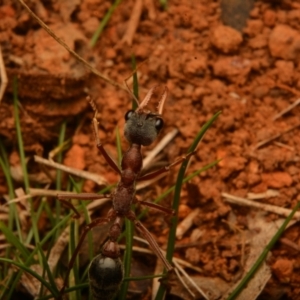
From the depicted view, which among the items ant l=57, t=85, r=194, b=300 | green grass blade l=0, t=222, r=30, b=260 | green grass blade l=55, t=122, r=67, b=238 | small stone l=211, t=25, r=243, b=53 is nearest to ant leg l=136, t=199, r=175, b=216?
ant l=57, t=85, r=194, b=300

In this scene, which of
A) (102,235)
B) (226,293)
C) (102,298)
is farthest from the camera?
(102,235)

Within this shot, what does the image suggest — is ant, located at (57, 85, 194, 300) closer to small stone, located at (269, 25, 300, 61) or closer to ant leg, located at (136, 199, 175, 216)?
ant leg, located at (136, 199, 175, 216)

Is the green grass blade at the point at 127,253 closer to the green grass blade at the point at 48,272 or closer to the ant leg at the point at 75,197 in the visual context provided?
the ant leg at the point at 75,197

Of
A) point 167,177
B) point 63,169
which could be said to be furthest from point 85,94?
point 167,177

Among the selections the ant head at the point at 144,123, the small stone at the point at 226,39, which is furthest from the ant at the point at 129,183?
the small stone at the point at 226,39

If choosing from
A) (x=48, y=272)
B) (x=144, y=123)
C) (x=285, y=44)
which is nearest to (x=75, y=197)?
(x=48, y=272)

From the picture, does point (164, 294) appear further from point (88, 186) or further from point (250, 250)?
point (88, 186)
